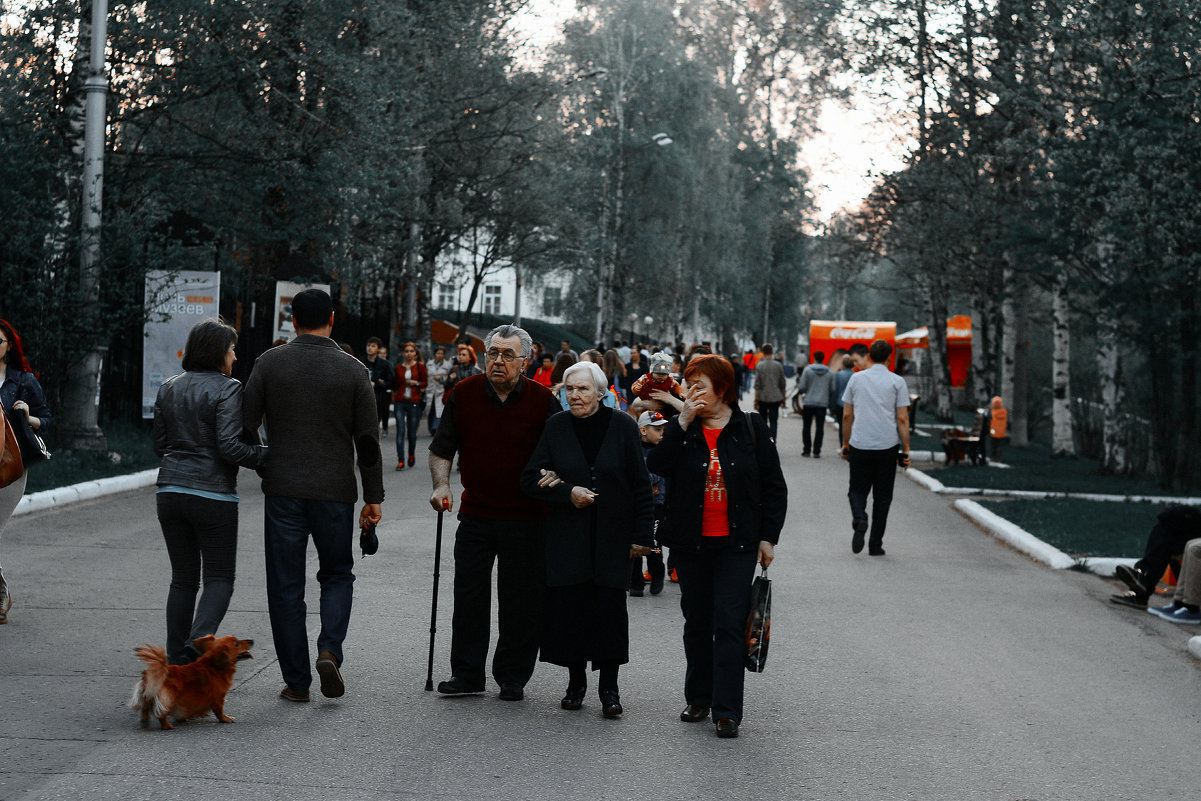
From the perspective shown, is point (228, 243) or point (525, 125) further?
point (525, 125)

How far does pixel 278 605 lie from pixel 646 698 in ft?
5.99

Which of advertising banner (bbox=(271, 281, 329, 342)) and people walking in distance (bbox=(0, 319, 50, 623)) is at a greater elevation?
advertising banner (bbox=(271, 281, 329, 342))

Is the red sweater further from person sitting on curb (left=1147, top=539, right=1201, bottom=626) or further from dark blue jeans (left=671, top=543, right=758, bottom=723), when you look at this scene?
person sitting on curb (left=1147, top=539, right=1201, bottom=626)

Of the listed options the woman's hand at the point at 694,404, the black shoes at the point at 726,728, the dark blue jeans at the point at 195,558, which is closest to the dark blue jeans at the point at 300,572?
the dark blue jeans at the point at 195,558

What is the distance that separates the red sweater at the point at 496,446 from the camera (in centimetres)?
634

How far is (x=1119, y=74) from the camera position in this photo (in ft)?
57.9

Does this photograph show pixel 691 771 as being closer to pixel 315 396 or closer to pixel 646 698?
pixel 646 698

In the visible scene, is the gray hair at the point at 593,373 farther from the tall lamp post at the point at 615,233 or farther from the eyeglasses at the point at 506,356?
the tall lamp post at the point at 615,233

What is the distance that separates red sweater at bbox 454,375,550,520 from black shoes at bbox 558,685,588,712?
81 centimetres

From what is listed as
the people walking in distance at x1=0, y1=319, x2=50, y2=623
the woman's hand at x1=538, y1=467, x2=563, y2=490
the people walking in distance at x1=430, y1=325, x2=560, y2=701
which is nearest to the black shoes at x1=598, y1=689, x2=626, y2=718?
the people walking in distance at x1=430, y1=325, x2=560, y2=701

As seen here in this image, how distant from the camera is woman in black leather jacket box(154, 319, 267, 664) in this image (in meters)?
6.01

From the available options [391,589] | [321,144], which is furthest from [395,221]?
[391,589]

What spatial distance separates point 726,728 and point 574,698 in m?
0.79

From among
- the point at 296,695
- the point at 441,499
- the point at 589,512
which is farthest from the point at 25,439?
the point at 589,512
